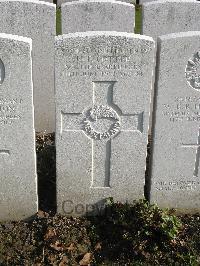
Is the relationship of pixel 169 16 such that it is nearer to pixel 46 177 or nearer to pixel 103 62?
pixel 103 62

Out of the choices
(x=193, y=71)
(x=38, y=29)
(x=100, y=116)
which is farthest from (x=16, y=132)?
(x=38, y=29)

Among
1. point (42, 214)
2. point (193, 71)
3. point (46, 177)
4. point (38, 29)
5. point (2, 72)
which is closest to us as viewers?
point (2, 72)

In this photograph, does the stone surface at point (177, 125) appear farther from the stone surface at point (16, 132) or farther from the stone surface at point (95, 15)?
the stone surface at point (95, 15)

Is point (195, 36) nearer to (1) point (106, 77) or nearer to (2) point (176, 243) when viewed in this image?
(1) point (106, 77)

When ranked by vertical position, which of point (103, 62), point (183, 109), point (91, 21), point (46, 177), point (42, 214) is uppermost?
point (91, 21)

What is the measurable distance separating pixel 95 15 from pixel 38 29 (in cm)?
84

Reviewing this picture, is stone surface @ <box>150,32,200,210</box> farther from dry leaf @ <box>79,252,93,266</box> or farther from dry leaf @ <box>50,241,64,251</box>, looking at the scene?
dry leaf @ <box>50,241,64,251</box>

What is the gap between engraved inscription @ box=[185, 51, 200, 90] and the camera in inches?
176

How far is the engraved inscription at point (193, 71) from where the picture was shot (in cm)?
446

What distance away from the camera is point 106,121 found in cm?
476

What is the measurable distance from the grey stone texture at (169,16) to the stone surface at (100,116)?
225 centimetres

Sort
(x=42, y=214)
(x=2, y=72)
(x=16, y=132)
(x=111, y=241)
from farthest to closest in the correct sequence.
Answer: (x=42, y=214), (x=111, y=241), (x=16, y=132), (x=2, y=72)

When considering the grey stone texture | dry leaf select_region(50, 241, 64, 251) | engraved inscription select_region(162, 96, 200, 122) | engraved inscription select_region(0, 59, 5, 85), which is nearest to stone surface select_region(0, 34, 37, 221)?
engraved inscription select_region(0, 59, 5, 85)

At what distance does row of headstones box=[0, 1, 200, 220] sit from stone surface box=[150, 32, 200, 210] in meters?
0.01
